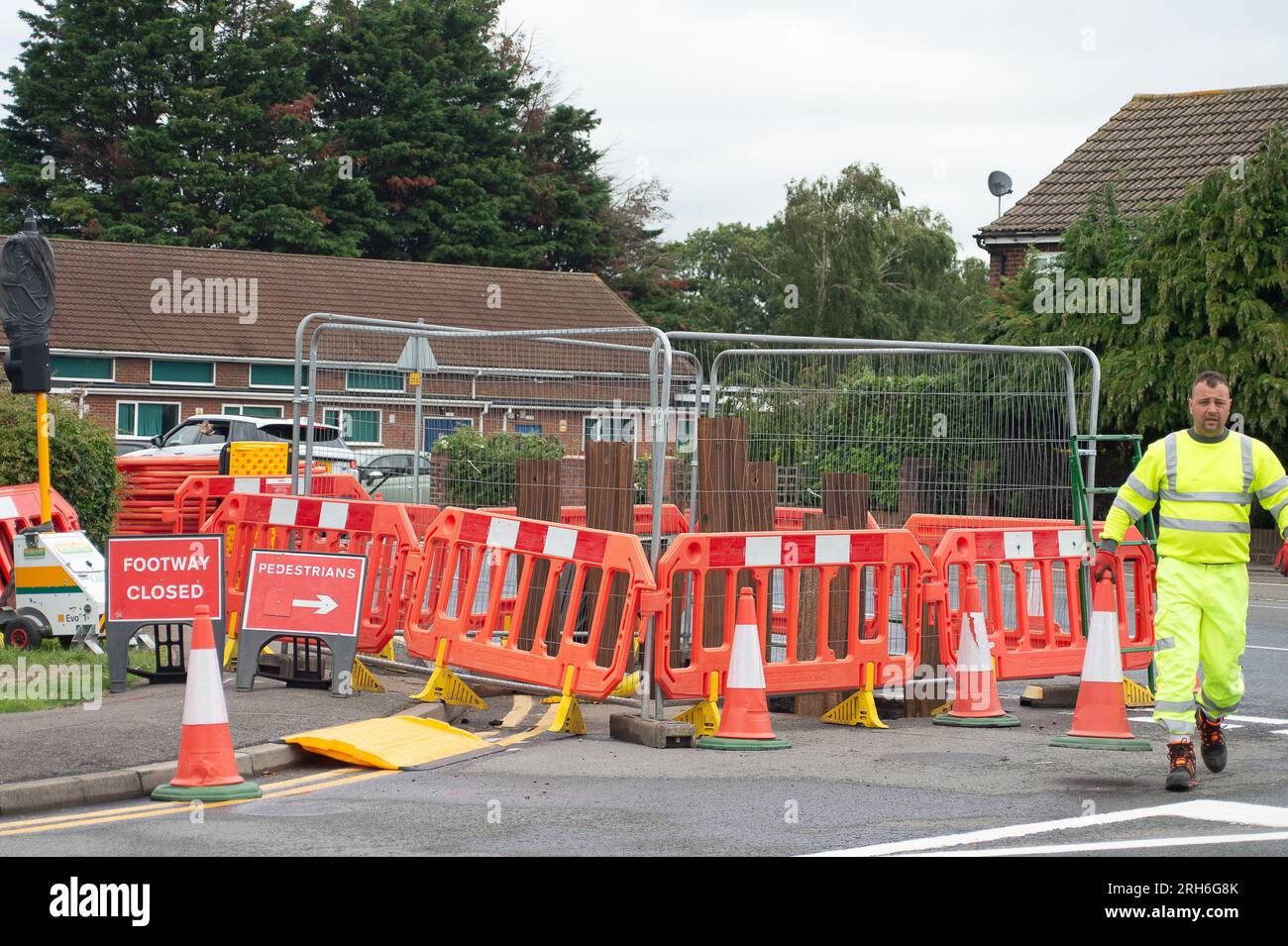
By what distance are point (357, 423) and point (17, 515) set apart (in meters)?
2.98

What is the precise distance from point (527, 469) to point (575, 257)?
167 feet

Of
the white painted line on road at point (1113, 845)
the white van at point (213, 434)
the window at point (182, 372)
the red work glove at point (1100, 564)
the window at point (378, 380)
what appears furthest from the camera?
the window at point (182, 372)

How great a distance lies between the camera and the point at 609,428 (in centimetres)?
1104

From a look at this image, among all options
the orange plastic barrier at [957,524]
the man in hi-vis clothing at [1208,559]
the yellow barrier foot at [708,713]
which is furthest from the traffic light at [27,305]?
the man in hi-vis clothing at [1208,559]

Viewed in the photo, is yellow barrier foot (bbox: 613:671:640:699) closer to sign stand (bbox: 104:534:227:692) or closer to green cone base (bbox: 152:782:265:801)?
sign stand (bbox: 104:534:227:692)

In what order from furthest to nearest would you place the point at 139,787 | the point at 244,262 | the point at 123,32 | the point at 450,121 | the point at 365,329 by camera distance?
1. the point at 450,121
2. the point at 123,32
3. the point at 244,262
4. the point at 365,329
5. the point at 139,787

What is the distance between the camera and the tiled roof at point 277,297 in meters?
45.8

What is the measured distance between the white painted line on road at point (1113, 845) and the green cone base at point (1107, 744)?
8.29 feet

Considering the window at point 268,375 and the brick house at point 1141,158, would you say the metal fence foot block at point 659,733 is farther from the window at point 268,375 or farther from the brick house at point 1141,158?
the window at point 268,375

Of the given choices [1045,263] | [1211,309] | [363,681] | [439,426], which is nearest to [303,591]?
[363,681]

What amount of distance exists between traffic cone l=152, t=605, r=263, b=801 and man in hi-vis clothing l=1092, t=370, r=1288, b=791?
4.79 m
